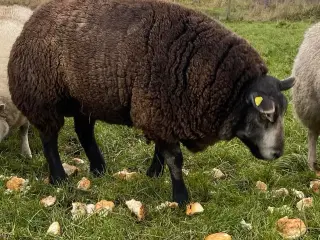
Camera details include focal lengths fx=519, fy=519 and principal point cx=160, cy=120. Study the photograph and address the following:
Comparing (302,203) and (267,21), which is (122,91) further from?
(267,21)

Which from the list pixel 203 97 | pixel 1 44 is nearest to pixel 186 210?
pixel 203 97

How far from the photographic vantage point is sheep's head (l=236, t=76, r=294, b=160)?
4320 millimetres

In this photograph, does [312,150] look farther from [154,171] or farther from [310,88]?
[154,171]

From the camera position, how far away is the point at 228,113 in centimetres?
456

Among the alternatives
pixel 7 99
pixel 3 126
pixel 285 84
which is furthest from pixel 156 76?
pixel 7 99

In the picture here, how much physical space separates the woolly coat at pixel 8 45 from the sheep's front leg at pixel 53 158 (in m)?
1.12

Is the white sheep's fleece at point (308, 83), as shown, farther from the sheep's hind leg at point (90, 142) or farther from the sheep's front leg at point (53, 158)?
the sheep's front leg at point (53, 158)

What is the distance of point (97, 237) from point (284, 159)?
2715 millimetres

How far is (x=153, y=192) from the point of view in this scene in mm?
5070

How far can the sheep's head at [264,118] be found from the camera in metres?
4.32

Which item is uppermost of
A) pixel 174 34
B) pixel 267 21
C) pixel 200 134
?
pixel 174 34

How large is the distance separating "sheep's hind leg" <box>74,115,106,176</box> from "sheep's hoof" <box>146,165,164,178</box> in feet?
1.67

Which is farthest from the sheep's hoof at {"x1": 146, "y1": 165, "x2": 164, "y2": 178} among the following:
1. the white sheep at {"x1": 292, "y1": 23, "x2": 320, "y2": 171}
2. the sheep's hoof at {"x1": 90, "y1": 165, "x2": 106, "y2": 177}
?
the white sheep at {"x1": 292, "y1": 23, "x2": 320, "y2": 171}

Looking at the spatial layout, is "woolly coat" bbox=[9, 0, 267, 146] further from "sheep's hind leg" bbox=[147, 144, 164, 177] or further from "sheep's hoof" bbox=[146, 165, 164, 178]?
"sheep's hoof" bbox=[146, 165, 164, 178]
